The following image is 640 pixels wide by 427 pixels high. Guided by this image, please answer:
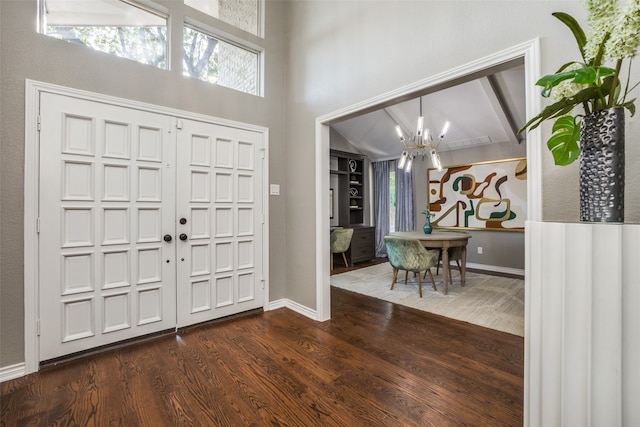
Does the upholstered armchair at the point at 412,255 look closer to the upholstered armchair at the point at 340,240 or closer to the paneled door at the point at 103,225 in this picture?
the upholstered armchair at the point at 340,240

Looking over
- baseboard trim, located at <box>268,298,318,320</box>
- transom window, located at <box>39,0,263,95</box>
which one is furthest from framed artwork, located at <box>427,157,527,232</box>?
transom window, located at <box>39,0,263,95</box>

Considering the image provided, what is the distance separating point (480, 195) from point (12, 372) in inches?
250

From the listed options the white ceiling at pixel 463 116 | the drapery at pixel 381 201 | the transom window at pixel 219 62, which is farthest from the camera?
the drapery at pixel 381 201

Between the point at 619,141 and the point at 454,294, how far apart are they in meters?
3.22

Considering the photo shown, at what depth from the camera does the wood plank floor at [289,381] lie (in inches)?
62.5

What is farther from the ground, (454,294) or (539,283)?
(539,283)

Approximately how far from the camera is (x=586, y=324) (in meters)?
0.85

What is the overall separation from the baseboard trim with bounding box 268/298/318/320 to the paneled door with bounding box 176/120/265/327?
6.4 inches

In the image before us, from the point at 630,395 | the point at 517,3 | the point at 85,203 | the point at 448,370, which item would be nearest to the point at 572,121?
the point at 630,395

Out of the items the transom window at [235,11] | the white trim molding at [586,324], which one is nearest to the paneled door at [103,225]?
the transom window at [235,11]

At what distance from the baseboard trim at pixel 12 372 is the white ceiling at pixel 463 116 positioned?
161 inches

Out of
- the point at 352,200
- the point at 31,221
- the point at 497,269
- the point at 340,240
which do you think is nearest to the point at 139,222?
the point at 31,221

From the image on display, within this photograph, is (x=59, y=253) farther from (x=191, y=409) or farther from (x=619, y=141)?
(x=619, y=141)

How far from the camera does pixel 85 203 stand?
2240 mm
